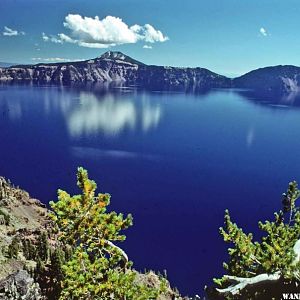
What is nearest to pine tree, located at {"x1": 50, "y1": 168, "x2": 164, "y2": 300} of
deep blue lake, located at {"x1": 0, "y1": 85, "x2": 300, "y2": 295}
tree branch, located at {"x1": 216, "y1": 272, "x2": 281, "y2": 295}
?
tree branch, located at {"x1": 216, "y1": 272, "x2": 281, "y2": 295}

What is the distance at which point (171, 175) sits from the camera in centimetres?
10694

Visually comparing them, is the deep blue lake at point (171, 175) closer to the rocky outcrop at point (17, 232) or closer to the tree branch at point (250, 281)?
the rocky outcrop at point (17, 232)

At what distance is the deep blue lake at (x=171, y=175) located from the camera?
68625 mm

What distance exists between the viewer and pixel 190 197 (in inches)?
3543

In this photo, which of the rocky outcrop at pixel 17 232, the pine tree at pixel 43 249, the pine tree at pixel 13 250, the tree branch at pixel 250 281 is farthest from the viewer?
the pine tree at pixel 43 249

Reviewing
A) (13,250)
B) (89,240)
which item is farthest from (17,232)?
(89,240)

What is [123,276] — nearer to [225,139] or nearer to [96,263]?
[96,263]

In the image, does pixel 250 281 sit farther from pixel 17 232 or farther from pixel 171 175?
pixel 171 175

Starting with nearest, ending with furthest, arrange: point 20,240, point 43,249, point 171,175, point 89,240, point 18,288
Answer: point 89,240 < point 18,288 < point 43,249 < point 20,240 < point 171,175

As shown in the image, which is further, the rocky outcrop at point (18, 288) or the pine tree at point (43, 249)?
the pine tree at point (43, 249)

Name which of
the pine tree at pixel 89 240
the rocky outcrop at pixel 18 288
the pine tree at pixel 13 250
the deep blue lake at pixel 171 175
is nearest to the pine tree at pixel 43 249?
the pine tree at pixel 13 250

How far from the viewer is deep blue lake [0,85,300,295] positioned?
225 ft

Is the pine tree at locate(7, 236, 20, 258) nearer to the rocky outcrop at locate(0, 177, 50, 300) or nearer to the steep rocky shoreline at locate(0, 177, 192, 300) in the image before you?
the steep rocky shoreline at locate(0, 177, 192, 300)

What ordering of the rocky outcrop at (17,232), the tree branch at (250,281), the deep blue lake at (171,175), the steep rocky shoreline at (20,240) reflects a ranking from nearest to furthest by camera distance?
1. the tree branch at (250,281)
2. the rocky outcrop at (17,232)
3. the steep rocky shoreline at (20,240)
4. the deep blue lake at (171,175)
